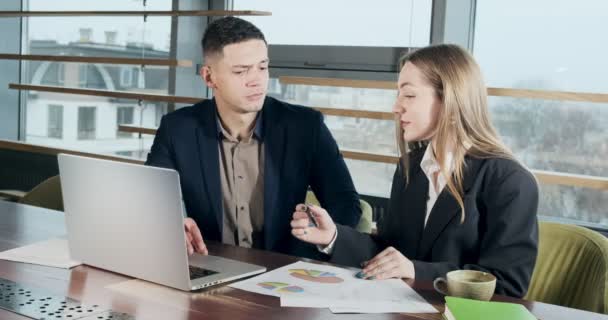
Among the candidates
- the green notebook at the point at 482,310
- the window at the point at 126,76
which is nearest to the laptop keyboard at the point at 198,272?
the green notebook at the point at 482,310

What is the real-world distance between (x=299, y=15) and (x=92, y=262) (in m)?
2.29

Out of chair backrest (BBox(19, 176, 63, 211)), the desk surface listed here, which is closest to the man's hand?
the desk surface

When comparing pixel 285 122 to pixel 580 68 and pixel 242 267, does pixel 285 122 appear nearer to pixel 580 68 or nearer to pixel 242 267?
pixel 242 267

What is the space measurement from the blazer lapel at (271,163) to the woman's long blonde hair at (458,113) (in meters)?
0.57

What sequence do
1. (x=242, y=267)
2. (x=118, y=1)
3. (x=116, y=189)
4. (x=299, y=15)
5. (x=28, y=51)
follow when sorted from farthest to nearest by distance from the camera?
(x=28, y=51)
(x=118, y=1)
(x=299, y=15)
(x=242, y=267)
(x=116, y=189)

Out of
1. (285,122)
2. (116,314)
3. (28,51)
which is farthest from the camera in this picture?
(28,51)

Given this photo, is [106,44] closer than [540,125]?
No

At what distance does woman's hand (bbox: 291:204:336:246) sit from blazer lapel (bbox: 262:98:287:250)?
422 millimetres

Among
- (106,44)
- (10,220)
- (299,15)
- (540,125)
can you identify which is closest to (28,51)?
(106,44)

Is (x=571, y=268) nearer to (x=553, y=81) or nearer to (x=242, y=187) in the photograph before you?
(x=242, y=187)

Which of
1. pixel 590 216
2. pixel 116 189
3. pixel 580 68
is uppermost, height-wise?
pixel 580 68

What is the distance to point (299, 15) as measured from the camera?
3.79 meters

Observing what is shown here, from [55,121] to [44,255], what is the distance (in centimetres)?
319

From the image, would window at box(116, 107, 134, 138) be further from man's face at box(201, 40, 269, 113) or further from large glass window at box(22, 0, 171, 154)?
man's face at box(201, 40, 269, 113)
